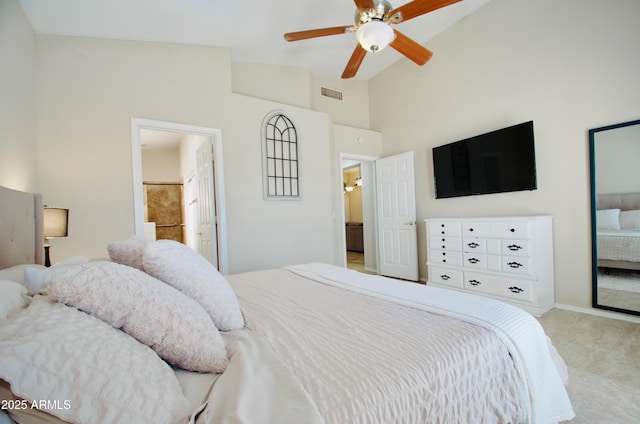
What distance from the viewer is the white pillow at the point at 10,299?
66 centimetres

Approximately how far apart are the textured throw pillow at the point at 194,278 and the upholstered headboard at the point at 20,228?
1.13m

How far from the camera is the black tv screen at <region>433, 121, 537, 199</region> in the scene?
293cm

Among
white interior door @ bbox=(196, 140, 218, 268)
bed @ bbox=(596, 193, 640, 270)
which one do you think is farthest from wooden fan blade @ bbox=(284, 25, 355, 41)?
bed @ bbox=(596, 193, 640, 270)

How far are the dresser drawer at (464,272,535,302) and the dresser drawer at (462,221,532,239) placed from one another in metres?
0.45

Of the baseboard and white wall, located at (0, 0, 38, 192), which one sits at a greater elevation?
white wall, located at (0, 0, 38, 192)

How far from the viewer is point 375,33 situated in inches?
75.8

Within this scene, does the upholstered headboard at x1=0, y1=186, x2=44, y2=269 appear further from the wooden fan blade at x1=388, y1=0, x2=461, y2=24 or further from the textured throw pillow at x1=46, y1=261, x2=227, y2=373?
the wooden fan blade at x1=388, y1=0, x2=461, y2=24

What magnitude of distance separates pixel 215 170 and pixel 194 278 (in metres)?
2.42

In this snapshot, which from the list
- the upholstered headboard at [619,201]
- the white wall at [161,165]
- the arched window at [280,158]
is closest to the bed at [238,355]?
the upholstered headboard at [619,201]

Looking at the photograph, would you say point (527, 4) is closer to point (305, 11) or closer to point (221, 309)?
point (305, 11)

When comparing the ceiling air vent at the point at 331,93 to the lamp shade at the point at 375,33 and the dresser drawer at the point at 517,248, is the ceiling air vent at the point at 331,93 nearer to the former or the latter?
the lamp shade at the point at 375,33

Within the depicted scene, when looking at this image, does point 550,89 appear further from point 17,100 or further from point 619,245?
point 17,100

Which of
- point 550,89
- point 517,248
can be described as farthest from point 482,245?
point 550,89

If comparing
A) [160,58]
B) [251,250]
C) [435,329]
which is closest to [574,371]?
[435,329]
